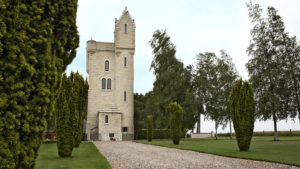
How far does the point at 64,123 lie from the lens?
41.0 feet

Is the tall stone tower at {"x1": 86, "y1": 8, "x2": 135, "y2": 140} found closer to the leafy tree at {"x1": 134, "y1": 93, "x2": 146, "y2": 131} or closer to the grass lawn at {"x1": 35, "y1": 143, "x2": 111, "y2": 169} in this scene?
the leafy tree at {"x1": 134, "y1": 93, "x2": 146, "y2": 131}

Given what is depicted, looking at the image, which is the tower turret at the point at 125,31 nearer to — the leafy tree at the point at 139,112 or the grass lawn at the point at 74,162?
the leafy tree at the point at 139,112

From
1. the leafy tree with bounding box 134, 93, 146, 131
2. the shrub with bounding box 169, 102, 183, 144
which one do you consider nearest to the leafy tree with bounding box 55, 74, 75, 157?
the shrub with bounding box 169, 102, 183, 144

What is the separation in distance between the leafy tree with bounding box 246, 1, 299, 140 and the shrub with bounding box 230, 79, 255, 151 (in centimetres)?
1110

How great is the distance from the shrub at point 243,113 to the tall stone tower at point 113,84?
21.2 metres

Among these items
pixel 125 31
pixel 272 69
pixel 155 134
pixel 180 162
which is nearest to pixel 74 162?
pixel 180 162

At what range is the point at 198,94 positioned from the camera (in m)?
37.5

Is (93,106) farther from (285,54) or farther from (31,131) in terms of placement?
(31,131)

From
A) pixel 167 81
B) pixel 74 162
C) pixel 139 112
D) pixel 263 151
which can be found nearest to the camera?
pixel 74 162

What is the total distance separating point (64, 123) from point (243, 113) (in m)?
10.3

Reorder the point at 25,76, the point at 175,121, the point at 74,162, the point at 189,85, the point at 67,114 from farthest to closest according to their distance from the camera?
the point at 189,85 → the point at 175,121 → the point at 67,114 → the point at 74,162 → the point at 25,76

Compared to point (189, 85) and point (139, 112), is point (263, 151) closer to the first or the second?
point (189, 85)

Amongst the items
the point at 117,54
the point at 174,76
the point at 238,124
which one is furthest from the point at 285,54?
the point at 117,54

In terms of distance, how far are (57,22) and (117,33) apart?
32593mm
